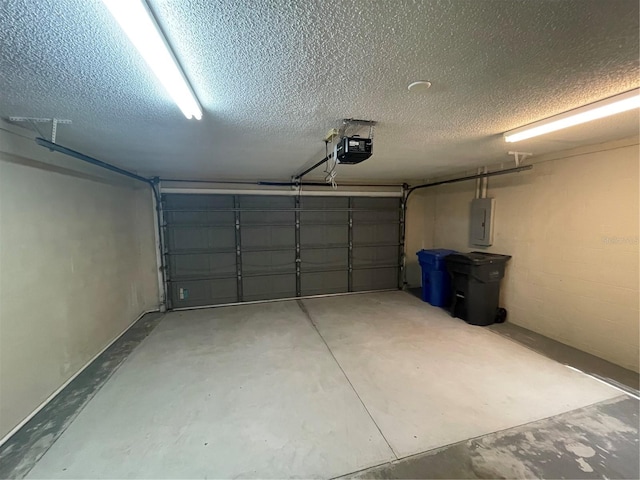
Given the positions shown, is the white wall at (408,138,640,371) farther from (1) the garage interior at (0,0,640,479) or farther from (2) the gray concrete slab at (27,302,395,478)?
(2) the gray concrete slab at (27,302,395,478)

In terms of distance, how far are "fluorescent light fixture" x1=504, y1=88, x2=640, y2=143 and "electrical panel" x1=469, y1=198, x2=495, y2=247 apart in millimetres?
2033

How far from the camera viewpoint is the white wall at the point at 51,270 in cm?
190

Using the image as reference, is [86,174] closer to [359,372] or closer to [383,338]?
[359,372]

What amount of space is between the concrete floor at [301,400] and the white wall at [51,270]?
453 millimetres

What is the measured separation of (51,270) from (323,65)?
281cm

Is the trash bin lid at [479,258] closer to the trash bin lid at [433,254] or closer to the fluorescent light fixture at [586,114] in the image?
the trash bin lid at [433,254]

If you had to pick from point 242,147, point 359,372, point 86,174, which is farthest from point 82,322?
point 359,372

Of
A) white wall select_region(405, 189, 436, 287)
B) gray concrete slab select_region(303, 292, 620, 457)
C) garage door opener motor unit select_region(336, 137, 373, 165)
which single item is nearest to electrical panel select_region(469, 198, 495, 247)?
white wall select_region(405, 189, 436, 287)

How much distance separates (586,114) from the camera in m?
1.79

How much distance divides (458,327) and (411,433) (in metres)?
2.20

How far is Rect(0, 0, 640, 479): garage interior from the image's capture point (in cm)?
105

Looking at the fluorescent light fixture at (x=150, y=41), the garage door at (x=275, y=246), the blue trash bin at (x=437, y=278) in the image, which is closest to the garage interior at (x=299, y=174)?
the fluorescent light fixture at (x=150, y=41)

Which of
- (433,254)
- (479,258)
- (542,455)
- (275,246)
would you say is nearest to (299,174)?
(275,246)

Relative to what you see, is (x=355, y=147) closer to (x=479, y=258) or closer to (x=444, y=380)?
(x=444, y=380)
